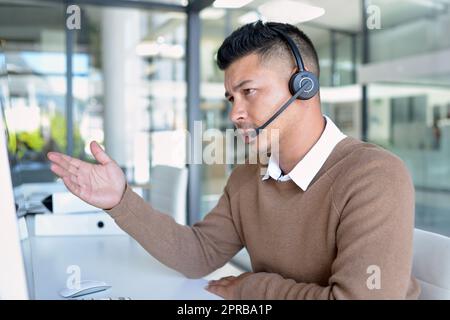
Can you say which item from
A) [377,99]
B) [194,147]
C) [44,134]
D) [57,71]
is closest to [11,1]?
[57,71]

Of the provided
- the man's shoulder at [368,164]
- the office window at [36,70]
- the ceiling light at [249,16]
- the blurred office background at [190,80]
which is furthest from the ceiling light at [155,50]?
the man's shoulder at [368,164]

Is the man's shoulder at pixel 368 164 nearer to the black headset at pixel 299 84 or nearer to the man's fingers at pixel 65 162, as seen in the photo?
the black headset at pixel 299 84

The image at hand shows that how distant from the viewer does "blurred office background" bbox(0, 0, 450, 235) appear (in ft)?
12.0

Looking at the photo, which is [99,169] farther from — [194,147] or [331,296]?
[194,147]

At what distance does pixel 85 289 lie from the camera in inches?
39.8

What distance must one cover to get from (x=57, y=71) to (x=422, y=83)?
556 centimetres

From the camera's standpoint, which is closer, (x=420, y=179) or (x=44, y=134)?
(x=420, y=179)

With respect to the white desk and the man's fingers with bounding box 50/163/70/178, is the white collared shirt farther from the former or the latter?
the man's fingers with bounding box 50/163/70/178

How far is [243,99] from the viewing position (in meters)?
1.05

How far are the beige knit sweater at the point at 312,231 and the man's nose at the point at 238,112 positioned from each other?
17cm

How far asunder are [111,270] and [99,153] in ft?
1.37

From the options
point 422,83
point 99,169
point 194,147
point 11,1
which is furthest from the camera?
point 11,1
